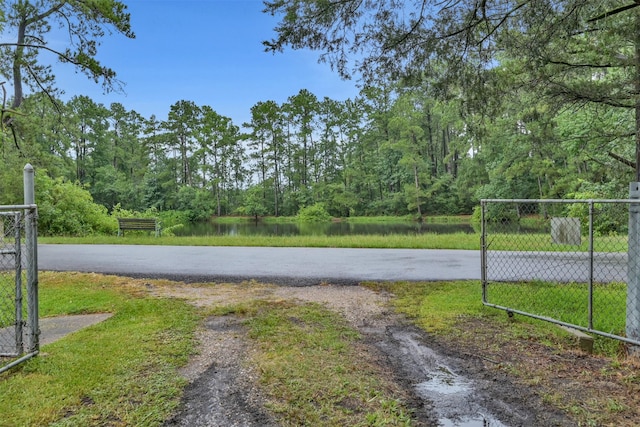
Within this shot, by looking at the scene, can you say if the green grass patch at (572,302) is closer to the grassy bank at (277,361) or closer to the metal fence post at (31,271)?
the grassy bank at (277,361)

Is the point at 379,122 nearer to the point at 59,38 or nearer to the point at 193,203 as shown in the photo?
the point at 193,203

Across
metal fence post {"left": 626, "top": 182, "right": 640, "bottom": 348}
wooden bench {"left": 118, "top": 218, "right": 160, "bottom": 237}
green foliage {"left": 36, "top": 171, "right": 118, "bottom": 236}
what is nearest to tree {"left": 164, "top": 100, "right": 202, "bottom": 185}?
green foliage {"left": 36, "top": 171, "right": 118, "bottom": 236}

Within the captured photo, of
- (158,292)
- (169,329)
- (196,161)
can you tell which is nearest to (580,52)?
(169,329)

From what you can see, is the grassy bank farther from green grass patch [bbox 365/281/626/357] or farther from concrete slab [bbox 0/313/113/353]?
concrete slab [bbox 0/313/113/353]

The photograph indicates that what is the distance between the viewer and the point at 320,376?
2.63 meters

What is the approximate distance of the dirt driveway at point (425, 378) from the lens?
2174 millimetres

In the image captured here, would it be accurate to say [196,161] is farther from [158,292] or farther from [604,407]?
[604,407]

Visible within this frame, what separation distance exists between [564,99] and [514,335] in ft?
9.66

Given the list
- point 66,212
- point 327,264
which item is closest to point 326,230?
point 66,212

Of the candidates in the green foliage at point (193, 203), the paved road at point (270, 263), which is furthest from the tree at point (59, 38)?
the green foliage at point (193, 203)

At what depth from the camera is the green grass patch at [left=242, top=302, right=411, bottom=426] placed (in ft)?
7.09

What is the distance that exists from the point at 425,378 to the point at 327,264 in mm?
4996

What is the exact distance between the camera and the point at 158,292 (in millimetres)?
5348

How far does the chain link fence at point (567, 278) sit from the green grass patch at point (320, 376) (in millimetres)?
1960
